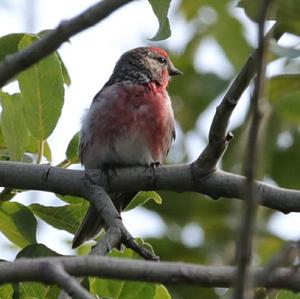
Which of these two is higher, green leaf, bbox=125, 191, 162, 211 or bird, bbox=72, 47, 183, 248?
green leaf, bbox=125, 191, 162, 211

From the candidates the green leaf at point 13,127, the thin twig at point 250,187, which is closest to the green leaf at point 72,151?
the green leaf at point 13,127

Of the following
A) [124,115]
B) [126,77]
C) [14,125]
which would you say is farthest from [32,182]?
[126,77]

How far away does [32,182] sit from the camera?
4242mm

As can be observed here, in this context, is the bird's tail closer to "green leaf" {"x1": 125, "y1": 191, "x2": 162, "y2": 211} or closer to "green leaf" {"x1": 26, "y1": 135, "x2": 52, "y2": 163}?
"green leaf" {"x1": 125, "y1": 191, "x2": 162, "y2": 211}

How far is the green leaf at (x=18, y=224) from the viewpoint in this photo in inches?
169

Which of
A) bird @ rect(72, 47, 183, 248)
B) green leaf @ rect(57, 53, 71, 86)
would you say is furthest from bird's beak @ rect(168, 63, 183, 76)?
green leaf @ rect(57, 53, 71, 86)

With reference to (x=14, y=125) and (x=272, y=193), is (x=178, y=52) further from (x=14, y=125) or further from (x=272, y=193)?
(x=272, y=193)

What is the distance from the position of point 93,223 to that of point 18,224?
40.2 inches

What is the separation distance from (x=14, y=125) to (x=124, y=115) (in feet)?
6.23

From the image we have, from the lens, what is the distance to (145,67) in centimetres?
729

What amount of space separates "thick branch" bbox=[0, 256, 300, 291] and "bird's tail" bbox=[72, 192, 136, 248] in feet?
6.49

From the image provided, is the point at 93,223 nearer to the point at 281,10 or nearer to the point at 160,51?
the point at 281,10

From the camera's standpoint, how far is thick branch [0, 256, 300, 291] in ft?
9.16

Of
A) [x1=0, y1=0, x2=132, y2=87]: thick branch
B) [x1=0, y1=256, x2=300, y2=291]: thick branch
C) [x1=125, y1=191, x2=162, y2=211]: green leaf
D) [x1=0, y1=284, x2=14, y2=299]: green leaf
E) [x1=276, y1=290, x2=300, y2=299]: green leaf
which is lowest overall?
[x1=125, y1=191, x2=162, y2=211]: green leaf
